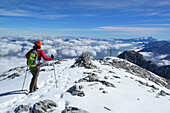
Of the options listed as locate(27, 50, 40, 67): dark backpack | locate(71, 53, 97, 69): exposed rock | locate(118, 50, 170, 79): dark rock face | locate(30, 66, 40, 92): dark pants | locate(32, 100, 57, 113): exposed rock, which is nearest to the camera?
locate(32, 100, 57, 113): exposed rock

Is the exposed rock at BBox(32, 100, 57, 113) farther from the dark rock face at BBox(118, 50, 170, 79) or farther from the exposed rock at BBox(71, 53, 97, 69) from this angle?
the dark rock face at BBox(118, 50, 170, 79)

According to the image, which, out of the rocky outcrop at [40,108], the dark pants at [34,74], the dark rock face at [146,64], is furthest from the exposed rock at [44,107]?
the dark rock face at [146,64]

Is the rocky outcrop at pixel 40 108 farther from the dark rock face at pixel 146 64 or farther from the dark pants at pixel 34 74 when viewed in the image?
the dark rock face at pixel 146 64

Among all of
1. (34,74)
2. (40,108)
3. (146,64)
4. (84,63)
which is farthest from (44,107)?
(146,64)

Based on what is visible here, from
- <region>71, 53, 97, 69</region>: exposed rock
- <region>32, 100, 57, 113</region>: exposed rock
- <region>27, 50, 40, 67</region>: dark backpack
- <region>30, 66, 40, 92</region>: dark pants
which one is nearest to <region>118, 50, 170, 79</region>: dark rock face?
<region>71, 53, 97, 69</region>: exposed rock

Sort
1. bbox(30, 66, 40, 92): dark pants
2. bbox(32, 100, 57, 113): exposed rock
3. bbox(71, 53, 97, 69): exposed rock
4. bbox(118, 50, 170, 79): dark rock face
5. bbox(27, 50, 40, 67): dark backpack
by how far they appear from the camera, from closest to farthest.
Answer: bbox(32, 100, 57, 113): exposed rock < bbox(27, 50, 40, 67): dark backpack < bbox(30, 66, 40, 92): dark pants < bbox(71, 53, 97, 69): exposed rock < bbox(118, 50, 170, 79): dark rock face

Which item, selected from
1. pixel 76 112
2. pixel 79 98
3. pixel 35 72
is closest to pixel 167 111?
pixel 79 98

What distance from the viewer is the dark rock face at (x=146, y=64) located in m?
128

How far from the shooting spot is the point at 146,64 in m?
146

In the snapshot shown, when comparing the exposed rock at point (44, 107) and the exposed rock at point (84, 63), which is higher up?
the exposed rock at point (44, 107)

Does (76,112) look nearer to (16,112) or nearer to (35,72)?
(16,112)

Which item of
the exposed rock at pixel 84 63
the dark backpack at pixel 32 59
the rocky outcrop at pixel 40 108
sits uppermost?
the dark backpack at pixel 32 59

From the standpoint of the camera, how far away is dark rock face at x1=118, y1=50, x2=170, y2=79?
128 m

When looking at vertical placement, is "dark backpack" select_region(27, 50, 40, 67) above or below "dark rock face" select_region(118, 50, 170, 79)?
above
